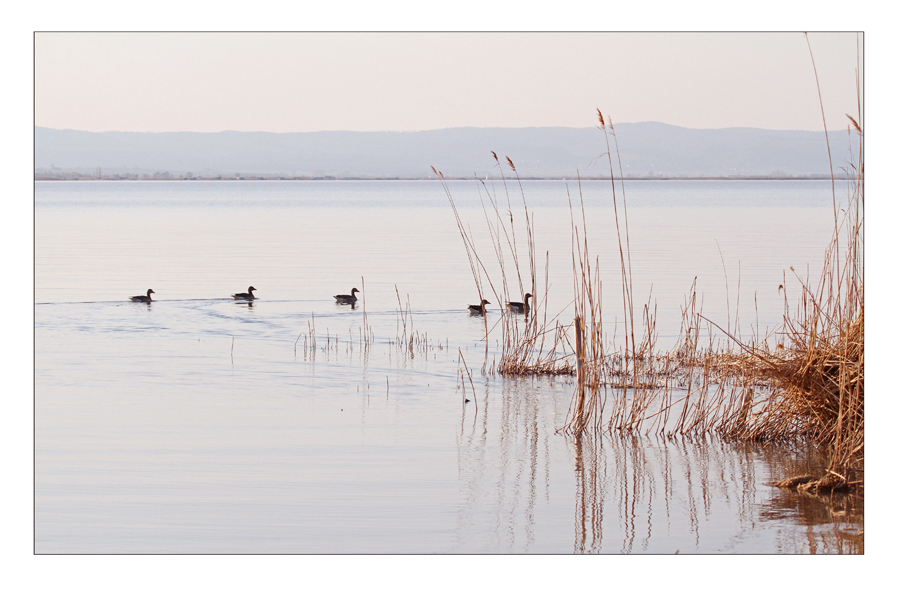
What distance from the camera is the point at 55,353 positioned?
36.2ft

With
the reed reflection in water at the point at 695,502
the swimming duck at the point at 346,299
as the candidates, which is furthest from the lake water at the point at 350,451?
the swimming duck at the point at 346,299

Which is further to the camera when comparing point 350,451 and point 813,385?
point 350,451

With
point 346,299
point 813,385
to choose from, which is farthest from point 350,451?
point 346,299

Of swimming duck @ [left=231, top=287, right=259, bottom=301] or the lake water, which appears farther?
swimming duck @ [left=231, top=287, right=259, bottom=301]

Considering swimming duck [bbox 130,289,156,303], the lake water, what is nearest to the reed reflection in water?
the lake water

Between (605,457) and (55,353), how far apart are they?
754cm

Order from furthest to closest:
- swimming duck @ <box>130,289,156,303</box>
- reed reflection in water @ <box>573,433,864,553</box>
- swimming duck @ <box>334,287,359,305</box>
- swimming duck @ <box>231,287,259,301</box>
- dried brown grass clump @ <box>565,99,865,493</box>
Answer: swimming duck @ <box>231,287,259,301</box> → swimming duck @ <box>334,287,359,305</box> → swimming duck @ <box>130,289,156,303</box> → dried brown grass clump @ <box>565,99,865,493</box> → reed reflection in water @ <box>573,433,864,553</box>

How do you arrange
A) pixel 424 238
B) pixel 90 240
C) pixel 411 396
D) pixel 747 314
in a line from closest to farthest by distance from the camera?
1. pixel 411 396
2. pixel 747 314
3. pixel 90 240
4. pixel 424 238

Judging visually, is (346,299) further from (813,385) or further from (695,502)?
(695,502)

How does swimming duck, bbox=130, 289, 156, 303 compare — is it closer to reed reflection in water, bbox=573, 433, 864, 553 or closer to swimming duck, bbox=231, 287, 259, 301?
swimming duck, bbox=231, 287, 259, 301

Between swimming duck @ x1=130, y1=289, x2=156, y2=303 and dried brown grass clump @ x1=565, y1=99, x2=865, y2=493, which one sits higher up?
swimming duck @ x1=130, y1=289, x2=156, y2=303
